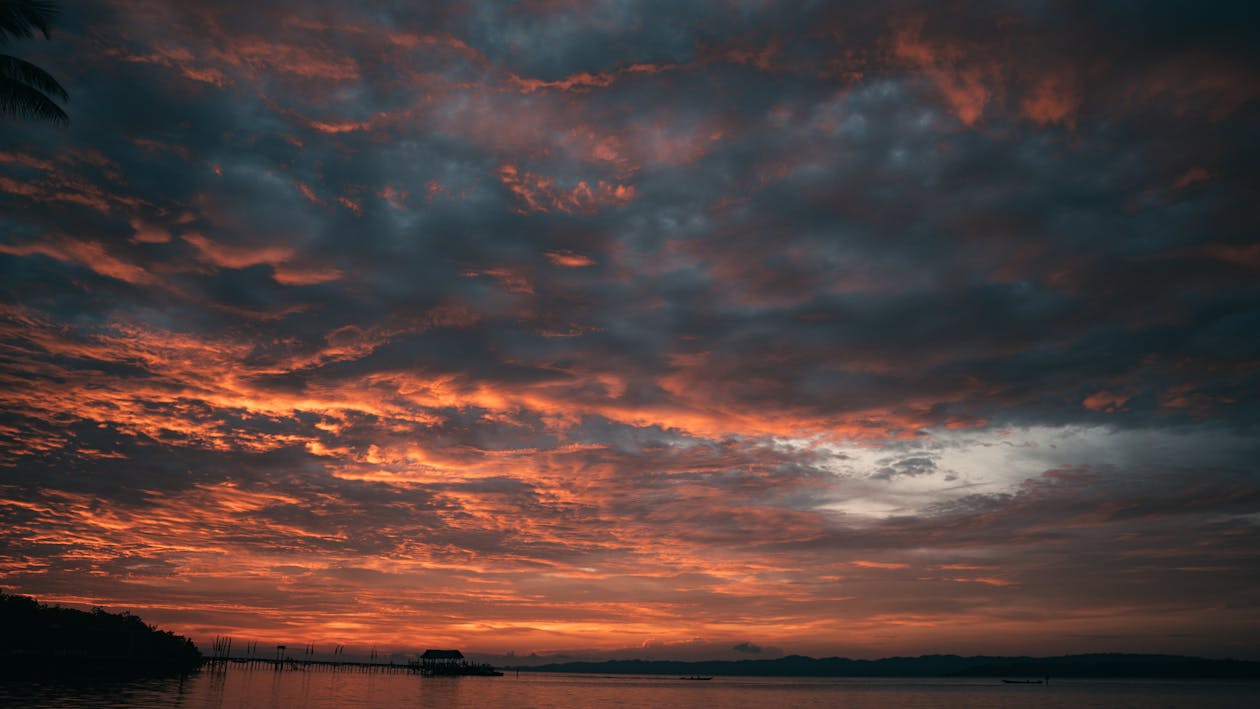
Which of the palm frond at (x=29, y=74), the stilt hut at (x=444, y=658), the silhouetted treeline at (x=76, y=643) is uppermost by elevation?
the palm frond at (x=29, y=74)

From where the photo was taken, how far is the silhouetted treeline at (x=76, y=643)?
98.0 m

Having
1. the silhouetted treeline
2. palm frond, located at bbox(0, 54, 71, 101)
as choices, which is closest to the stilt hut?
the silhouetted treeline

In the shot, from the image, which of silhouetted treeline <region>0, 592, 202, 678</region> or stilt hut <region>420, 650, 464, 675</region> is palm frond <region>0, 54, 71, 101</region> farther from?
stilt hut <region>420, 650, 464, 675</region>

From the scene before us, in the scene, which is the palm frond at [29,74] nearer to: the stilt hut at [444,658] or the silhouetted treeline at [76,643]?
the silhouetted treeline at [76,643]

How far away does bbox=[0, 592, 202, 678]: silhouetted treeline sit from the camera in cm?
9800

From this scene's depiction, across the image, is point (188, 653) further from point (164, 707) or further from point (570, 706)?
point (164, 707)

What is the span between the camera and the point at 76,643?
10969cm

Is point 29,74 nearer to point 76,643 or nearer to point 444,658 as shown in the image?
point 76,643

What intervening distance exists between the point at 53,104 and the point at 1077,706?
467 feet

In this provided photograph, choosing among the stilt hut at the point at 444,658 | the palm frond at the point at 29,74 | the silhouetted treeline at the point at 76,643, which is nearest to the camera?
the palm frond at the point at 29,74

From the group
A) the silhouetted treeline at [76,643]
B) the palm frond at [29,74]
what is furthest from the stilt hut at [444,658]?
the palm frond at [29,74]

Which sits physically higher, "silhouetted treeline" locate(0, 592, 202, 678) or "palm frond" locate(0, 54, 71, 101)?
"palm frond" locate(0, 54, 71, 101)

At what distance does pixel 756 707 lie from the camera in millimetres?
110875

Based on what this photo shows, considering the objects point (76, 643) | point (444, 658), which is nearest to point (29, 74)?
point (76, 643)
